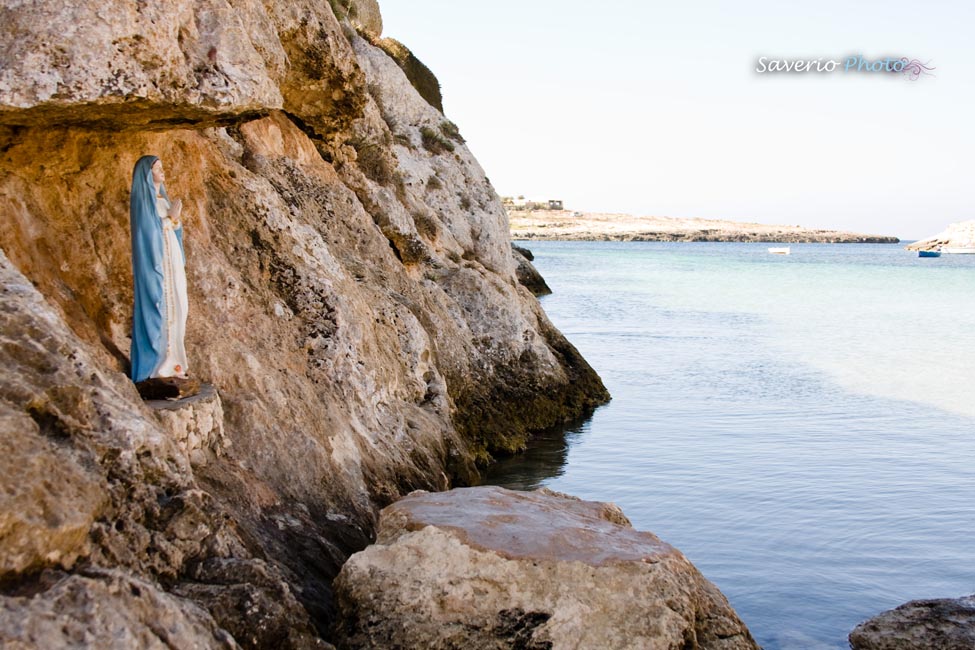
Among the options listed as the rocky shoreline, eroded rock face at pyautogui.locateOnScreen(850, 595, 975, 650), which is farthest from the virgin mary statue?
eroded rock face at pyautogui.locateOnScreen(850, 595, 975, 650)

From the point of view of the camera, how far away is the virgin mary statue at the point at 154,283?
8.65 metres

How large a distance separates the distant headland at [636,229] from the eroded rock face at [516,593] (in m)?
143

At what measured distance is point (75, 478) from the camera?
19.9 feet

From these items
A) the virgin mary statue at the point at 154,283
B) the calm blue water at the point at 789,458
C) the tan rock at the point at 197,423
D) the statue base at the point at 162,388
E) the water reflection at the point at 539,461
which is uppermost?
the virgin mary statue at the point at 154,283

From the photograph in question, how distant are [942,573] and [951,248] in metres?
123

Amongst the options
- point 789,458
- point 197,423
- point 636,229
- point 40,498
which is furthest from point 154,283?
point 636,229

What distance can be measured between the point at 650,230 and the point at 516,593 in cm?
16771

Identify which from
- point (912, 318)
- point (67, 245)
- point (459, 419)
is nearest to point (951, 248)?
point (912, 318)

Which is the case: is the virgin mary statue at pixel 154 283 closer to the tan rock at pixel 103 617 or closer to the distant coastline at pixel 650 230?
the tan rock at pixel 103 617

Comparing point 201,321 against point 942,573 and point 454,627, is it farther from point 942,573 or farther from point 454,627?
point 942,573

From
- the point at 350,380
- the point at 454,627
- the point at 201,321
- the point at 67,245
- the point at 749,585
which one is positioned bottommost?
the point at 749,585

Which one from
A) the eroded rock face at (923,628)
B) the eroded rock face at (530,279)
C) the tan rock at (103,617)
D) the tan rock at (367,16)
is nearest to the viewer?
the tan rock at (103,617)

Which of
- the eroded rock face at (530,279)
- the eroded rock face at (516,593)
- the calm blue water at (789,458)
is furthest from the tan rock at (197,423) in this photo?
the eroded rock face at (530,279)

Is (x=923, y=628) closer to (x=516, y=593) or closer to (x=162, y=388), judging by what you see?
(x=516, y=593)
